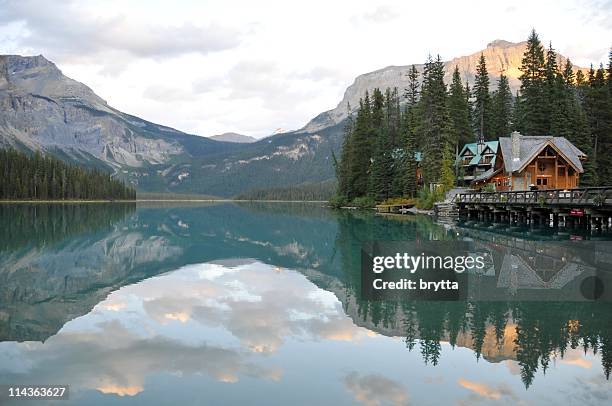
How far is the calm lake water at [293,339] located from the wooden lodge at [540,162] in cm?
3956

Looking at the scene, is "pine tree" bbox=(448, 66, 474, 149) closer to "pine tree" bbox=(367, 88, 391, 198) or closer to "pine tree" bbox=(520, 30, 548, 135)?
"pine tree" bbox=(520, 30, 548, 135)

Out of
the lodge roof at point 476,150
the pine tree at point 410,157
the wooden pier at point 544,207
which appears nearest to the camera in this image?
the wooden pier at point 544,207

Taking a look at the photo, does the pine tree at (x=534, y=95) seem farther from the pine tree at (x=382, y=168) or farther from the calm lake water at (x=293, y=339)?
the calm lake water at (x=293, y=339)

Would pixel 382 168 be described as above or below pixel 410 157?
below

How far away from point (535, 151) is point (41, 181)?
14430 centimetres

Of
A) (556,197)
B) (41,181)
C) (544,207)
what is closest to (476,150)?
(544,207)

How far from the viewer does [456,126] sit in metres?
88.1

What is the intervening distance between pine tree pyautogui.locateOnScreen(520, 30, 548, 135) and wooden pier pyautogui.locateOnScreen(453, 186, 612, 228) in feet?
63.9

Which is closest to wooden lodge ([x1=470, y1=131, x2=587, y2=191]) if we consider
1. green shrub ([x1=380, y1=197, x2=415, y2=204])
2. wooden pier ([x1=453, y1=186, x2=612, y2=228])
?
wooden pier ([x1=453, y1=186, x2=612, y2=228])

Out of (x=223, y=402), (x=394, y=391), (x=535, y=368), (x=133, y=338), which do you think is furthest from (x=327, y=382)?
(x=133, y=338)

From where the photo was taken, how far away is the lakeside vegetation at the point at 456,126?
232 feet

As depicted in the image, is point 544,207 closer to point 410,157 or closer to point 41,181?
point 410,157

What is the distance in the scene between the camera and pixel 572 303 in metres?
18.4

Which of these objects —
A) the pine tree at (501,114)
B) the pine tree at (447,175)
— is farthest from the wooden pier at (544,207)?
the pine tree at (501,114)
